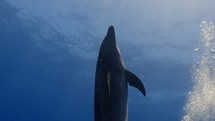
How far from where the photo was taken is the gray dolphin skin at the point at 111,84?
17.8ft

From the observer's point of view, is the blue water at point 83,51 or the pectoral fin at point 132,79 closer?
the pectoral fin at point 132,79

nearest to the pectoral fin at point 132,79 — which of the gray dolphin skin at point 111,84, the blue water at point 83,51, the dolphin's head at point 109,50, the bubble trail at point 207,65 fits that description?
the gray dolphin skin at point 111,84

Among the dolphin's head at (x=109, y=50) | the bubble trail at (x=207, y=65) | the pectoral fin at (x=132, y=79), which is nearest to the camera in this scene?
the dolphin's head at (x=109, y=50)

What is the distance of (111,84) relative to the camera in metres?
5.61

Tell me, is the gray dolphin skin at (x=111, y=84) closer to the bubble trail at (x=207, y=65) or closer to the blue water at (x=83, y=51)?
the blue water at (x=83, y=51)

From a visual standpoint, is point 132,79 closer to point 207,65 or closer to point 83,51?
point 207,65

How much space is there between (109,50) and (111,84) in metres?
0.69

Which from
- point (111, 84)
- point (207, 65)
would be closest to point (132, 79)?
point (111, 84)

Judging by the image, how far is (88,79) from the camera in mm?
44812

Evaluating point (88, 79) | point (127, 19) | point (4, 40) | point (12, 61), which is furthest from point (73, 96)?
point (127, 19)

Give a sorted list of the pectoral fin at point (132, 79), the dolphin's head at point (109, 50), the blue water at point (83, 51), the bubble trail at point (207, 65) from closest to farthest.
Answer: the dolphin's head at point (109, 50) → the pectoral fin at point (132, 79) → the bubble trail at point (207, 65) → the blue water at point (83, 51)

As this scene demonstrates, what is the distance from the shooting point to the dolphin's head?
578cm

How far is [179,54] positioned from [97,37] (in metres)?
8.56

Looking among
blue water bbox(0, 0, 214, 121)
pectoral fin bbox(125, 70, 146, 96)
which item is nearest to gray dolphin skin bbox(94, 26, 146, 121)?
A: pectoral fin bbox(125, 70, 146, 96)
